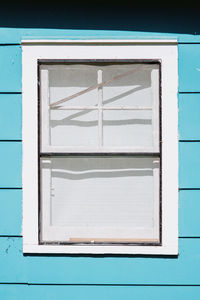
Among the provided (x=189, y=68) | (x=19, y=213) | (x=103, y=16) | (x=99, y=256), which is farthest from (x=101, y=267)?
(x=103, y=16)

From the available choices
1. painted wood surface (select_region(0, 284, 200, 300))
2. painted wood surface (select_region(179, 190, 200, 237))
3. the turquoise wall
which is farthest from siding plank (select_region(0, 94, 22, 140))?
painted wood surface (select_region(179, 190, 200, 237))

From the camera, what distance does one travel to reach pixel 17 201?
6.63 ft

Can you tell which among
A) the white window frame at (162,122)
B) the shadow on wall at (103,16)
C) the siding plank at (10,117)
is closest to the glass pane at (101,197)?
the white window frame at (162,122)

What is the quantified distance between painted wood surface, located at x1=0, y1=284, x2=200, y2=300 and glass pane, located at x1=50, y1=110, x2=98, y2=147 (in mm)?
758

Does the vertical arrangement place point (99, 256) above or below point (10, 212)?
below

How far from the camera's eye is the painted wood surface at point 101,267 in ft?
6.57

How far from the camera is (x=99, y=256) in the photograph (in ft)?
6.59

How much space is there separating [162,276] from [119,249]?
0.87 ft

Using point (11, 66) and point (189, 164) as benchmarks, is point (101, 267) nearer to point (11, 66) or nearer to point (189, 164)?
point (189, 164)

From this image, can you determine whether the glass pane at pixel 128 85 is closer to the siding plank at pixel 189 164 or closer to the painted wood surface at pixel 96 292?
the siding plank at pixel 189 164

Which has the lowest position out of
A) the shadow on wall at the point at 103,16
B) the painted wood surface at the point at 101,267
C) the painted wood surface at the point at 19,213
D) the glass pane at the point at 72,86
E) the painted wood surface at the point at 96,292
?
the painted wood surface at the point at 96,292

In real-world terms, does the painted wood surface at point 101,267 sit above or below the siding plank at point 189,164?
below

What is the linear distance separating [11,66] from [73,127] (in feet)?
1.48

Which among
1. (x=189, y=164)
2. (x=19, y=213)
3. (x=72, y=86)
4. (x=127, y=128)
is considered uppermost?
(x=72, y=86)
